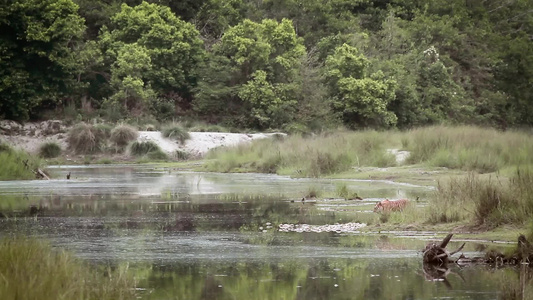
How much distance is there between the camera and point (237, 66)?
5962 centimetres

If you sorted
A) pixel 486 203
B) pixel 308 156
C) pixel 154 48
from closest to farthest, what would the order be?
pixel 486 203, pixel 308 156, pixel 154 48

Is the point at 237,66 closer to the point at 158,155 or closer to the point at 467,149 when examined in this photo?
the point at 158,155

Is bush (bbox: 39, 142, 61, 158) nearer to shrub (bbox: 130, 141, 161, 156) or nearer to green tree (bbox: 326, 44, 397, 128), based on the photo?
shrub (bbox: 130, 141, 161, 156)

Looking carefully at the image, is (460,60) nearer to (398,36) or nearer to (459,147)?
(398,36)

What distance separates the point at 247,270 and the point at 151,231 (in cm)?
543

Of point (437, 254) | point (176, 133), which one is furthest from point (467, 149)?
point (176, 133)

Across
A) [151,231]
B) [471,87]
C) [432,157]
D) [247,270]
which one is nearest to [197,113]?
[471,87]

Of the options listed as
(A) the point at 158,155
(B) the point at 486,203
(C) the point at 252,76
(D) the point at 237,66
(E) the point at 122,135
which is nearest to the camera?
(B) the point at 486,203

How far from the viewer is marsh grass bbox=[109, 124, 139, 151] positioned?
5062 centimetres

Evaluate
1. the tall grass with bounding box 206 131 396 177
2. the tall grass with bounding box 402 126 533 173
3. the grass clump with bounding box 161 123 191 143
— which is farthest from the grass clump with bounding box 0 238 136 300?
the grass clump with bounding box 161 123 191 143

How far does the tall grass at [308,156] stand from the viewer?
35062 mm

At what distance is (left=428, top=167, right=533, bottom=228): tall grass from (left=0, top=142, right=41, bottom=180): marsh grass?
756 inches

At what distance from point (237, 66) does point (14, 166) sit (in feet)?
91.8

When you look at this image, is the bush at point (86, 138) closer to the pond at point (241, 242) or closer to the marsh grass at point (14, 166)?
the marsh grass at point (14, 166)
